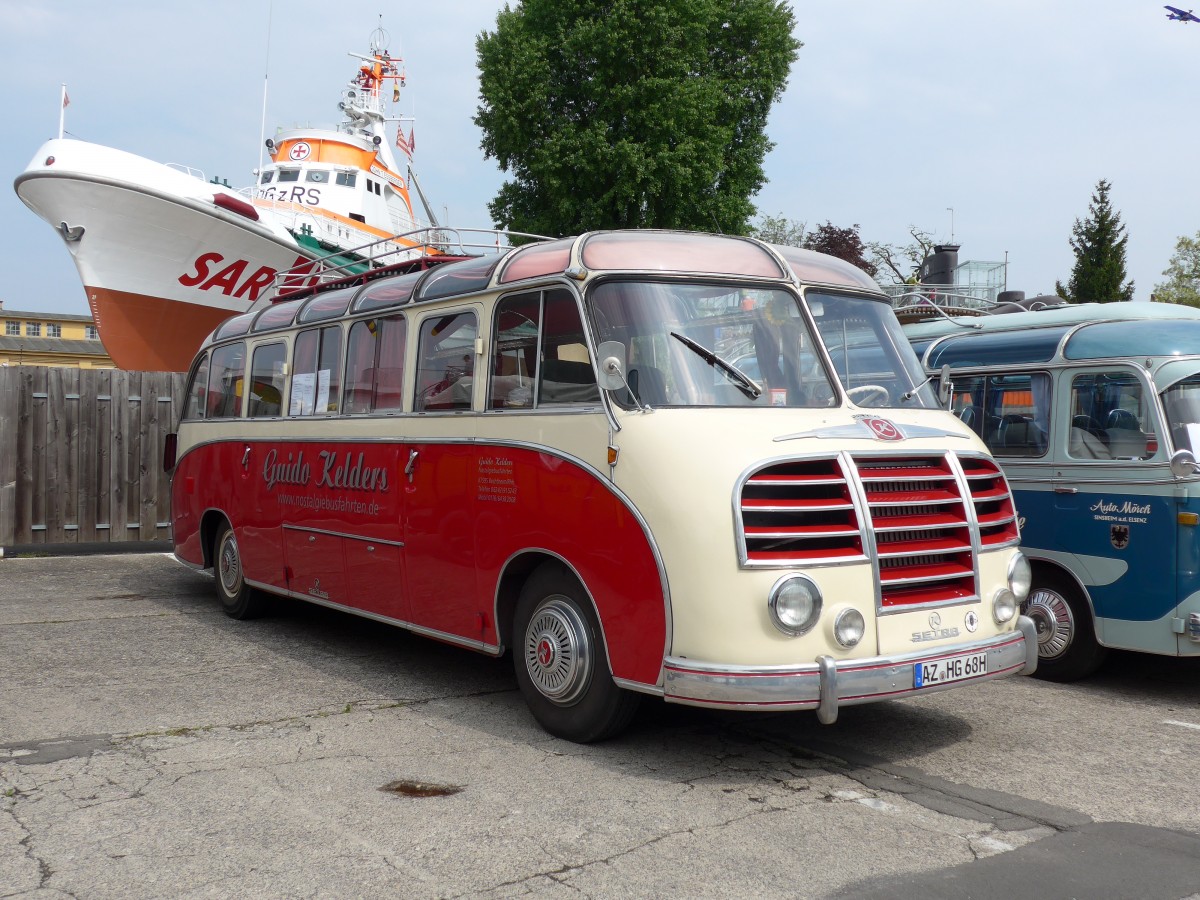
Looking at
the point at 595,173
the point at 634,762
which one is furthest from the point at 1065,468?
the point at 595,173

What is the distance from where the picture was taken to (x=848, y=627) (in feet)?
16.9

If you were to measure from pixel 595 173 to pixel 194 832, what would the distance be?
997 inches

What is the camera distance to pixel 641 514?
5.38 meters

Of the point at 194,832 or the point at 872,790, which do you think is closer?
the point at 194,832

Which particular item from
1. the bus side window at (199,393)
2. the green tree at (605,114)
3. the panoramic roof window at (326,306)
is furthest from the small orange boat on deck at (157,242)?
the panoramic roof window at (326,306)

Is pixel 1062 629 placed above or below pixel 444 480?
below

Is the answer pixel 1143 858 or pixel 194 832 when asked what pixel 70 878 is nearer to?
pixel 194 832

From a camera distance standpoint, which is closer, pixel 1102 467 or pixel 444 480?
pixel 444 480

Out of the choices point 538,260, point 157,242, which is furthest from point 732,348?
point 157,242

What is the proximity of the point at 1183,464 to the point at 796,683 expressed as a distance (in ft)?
11.7

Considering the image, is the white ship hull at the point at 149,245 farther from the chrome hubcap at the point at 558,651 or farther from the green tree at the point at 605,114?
the chrome hubcap at the point at 558,651

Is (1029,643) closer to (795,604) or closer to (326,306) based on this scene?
(795,604)

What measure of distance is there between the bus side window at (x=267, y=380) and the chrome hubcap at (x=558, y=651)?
417 cm

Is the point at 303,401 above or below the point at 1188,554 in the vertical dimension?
above
